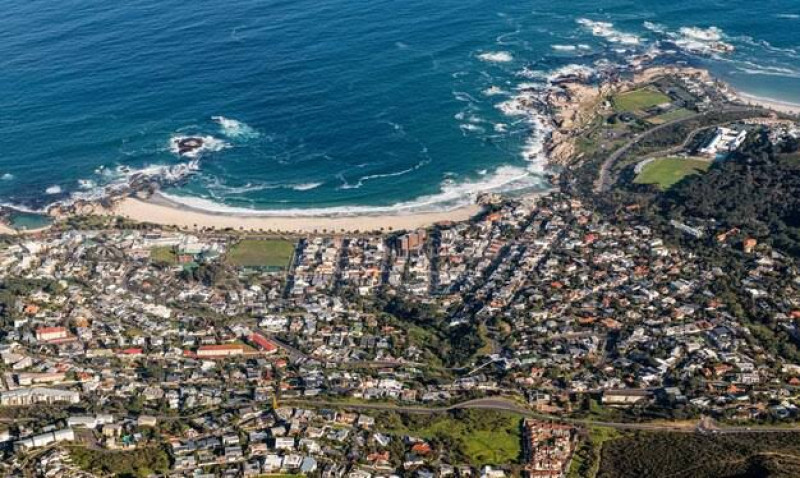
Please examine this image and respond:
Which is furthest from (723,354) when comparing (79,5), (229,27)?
(79,5)

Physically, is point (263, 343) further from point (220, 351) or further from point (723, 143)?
point (723, 143)

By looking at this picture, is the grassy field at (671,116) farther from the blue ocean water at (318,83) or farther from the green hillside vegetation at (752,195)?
the blue ocean water at (318,83)

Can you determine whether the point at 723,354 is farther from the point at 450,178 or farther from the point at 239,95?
the point at 239,95

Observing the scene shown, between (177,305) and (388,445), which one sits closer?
(388,445)

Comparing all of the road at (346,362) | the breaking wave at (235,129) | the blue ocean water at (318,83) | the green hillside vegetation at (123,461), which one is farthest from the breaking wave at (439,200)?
the green hillside vegetation at (123,461)

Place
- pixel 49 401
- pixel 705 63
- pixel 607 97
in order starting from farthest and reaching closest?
1. pixel 705 63
2. pixel 607 97
3. pixel 49 401
